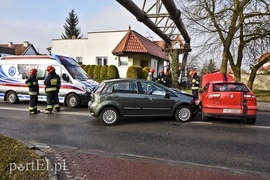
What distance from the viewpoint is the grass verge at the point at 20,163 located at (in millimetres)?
3398

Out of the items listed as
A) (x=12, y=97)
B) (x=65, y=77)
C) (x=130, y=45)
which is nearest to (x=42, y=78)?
(x=65, y=77)

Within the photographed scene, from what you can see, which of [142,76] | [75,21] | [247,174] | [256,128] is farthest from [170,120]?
[75,21]

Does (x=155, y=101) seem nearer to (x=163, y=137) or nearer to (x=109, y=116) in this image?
(x=109, y=116)

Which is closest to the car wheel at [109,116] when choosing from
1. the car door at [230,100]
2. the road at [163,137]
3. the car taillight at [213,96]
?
the road at [163,137]

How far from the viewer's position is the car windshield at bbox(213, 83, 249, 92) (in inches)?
292

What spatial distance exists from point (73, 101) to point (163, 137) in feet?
19.5

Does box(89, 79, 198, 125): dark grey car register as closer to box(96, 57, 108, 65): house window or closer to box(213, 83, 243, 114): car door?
box(213, 83, 243, 114): car door

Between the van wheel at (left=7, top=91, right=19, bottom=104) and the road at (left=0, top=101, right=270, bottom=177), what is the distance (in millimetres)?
3060

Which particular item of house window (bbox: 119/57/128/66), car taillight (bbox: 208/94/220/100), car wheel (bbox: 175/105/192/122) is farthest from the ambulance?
house window (bbox: 119/57/128/66)

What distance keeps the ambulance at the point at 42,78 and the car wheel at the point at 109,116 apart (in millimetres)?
3483

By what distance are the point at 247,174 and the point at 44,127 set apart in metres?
5.68

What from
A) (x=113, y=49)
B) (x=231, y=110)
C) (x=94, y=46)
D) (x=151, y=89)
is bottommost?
(x=231, y=110)

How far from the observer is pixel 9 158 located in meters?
3.92

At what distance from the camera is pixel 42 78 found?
1111 centimetres
